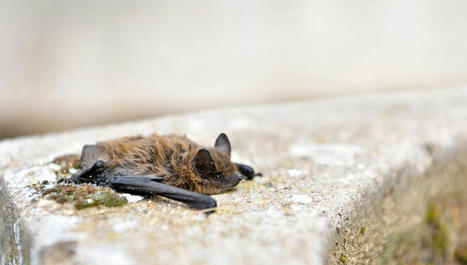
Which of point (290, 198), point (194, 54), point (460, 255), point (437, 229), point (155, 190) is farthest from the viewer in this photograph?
point (194, 54)

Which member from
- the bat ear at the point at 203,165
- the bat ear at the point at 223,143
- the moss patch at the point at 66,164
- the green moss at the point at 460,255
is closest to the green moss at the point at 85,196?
the moss patch at the point at 66,164

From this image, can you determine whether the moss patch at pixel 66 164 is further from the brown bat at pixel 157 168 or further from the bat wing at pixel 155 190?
the bat wing at pixel 155 190

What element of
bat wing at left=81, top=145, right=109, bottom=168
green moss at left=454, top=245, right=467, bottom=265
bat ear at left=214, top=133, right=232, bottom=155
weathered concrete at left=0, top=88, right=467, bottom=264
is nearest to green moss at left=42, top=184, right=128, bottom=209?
weathered concrete at left=0, top=88, right=467, bottom=264

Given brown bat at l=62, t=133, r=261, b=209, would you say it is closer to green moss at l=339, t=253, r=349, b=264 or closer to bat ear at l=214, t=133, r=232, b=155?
bat ear at l=214, t=133, r=232, b=155

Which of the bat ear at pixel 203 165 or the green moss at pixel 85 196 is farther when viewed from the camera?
the bat ear at pixel 203 165

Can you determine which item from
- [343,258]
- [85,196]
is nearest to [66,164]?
[85,196]

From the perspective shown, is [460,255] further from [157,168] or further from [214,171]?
[157,168]

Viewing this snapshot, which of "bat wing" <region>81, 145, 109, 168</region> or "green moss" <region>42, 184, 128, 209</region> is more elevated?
"bat wing" <region>81, 145, 109, 168</region>

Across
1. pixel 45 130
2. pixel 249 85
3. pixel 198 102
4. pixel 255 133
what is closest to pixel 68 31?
pixel 45 130
